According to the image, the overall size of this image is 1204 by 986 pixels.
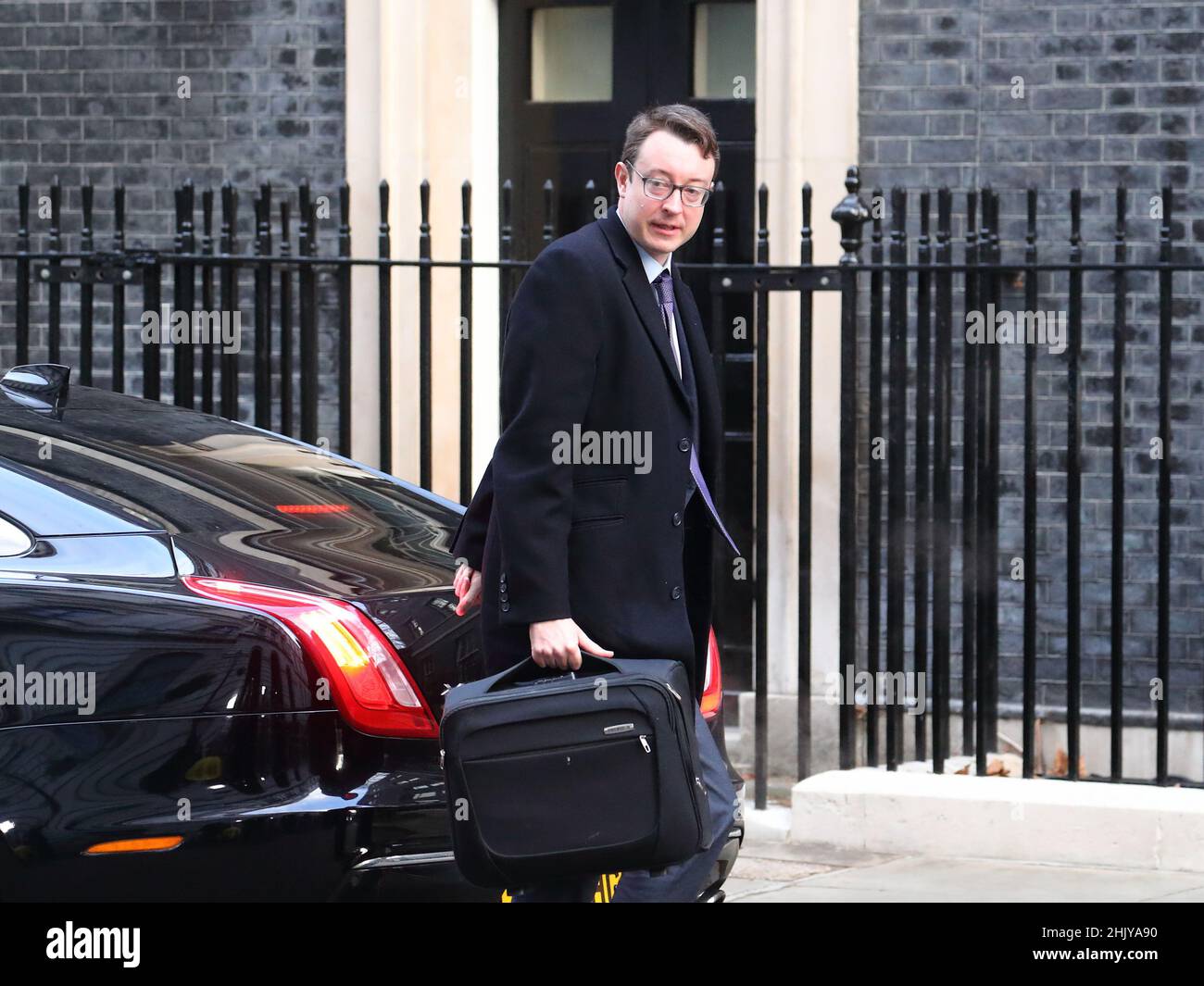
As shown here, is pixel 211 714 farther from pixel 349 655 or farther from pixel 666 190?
pixel 666 190

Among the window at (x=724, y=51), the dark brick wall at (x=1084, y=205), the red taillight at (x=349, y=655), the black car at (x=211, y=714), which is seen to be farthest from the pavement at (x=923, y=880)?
the window at (x=724, y=51)

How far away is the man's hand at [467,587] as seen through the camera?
3.47m

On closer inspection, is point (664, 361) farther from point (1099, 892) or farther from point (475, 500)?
point (1099, 892)

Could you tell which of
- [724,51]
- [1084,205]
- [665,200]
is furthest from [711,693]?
[724,51]

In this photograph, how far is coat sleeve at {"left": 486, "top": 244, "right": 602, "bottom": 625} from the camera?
10.5 feet

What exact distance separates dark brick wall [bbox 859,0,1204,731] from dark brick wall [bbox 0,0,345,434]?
255cm

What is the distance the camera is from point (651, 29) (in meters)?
8.05

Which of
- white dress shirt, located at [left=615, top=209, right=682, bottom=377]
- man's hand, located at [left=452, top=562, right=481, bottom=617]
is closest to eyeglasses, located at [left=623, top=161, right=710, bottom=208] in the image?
white dress shirt, located at [left=615, top=209, right=682, bottom=377]

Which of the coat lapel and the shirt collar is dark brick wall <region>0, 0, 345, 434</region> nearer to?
the coat lapel

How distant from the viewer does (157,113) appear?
827 cm

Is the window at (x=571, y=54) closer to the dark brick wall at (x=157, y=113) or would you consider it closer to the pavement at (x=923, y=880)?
the dark brick wall at (x=157, y=113)

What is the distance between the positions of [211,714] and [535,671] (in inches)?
27.6
